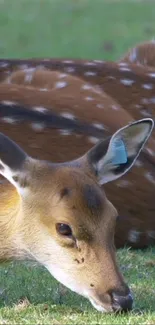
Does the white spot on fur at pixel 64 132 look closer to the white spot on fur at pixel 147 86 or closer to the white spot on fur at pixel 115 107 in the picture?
the white spot on fur at pixel 115 107

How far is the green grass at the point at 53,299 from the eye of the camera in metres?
4.93

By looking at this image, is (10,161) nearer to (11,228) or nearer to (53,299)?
(11,228)

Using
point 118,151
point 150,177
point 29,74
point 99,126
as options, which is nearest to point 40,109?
point 99,126

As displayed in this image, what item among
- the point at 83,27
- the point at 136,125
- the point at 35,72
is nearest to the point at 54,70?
the point at 35,72

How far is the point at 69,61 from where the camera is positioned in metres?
8.46

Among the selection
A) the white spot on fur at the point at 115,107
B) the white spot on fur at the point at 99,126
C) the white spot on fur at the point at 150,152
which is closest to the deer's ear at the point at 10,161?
the white spot on fur at the point at 99,126

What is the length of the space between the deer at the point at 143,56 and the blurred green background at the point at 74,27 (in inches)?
279

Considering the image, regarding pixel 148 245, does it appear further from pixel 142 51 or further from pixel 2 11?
pixel 2 11

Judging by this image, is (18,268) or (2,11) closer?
(18,268)

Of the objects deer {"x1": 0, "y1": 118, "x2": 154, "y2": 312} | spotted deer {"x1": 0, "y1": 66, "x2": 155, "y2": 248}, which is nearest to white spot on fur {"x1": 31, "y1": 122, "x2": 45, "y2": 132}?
spotted deer {"x1": 0, "y1": 66, "x2": 155, "y2": 248}

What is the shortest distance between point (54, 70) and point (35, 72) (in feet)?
0.73

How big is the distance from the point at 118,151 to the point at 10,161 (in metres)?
0.51

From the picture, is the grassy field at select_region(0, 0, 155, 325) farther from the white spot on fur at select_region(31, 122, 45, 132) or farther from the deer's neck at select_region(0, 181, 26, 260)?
the white spot on fur at select_region(31, 122, 45, 132)

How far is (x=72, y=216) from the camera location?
16.1ft
